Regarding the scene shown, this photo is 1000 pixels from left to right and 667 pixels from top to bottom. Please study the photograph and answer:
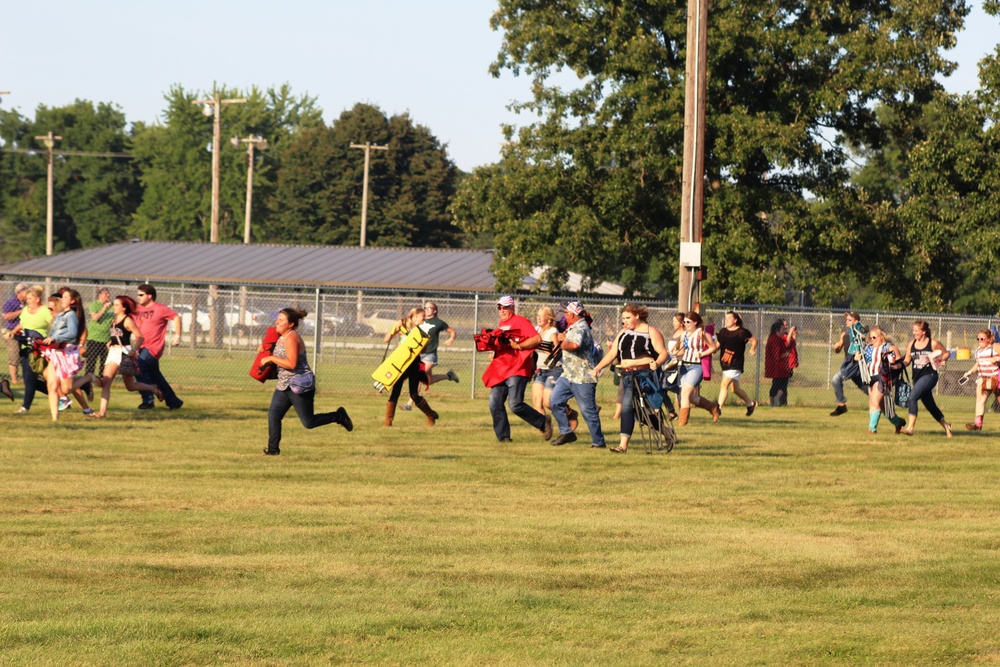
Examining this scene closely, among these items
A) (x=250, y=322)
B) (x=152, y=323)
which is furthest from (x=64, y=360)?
(x=250, y=322)

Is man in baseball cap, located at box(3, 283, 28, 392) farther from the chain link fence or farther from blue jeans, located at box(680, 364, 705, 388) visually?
blue jeans, located at box(680, 364, 705, 388)

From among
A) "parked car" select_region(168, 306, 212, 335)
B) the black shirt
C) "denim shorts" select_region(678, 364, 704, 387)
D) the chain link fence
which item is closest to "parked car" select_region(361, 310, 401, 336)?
the chain link fence

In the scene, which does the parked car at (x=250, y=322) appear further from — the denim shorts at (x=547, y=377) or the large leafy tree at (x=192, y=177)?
the large leafy tree at (x=192, y=177)

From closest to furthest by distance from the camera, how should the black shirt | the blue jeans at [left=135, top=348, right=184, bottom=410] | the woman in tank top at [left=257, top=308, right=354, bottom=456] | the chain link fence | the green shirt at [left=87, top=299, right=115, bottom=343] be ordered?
1. the woman in tank top at [left=257, top=308, right=354, bottom=456]
2. the blue jeans at [left=135, top=348, right=184, bottom=410]
3. the green shirt at [left=87, top=299, right=115, bottom=343]
4. the black shirt
5. the chain link fence

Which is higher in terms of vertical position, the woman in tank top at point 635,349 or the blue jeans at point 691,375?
the woman in tank top at point 635,349

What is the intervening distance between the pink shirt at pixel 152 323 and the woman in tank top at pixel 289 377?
6.42 metres

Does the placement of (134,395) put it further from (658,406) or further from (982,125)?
(982,125)

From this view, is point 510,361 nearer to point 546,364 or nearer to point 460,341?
point 546,364

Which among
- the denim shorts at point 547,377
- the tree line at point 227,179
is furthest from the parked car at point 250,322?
the tree line at point 227,179

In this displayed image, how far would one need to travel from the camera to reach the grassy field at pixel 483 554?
705 centimetres

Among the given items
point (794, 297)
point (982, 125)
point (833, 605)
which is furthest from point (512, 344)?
point (794, 297)

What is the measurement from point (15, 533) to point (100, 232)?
317ft

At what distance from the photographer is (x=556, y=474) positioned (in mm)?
14875

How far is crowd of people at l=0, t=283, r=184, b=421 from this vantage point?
18.6 m
